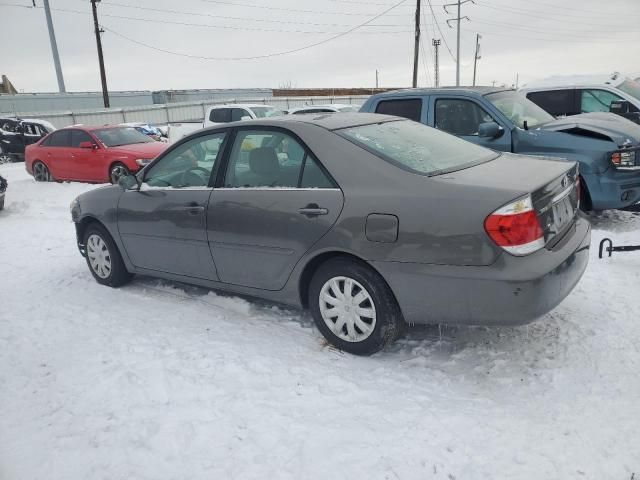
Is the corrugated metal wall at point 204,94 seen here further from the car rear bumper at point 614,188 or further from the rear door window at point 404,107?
the car rear bumper at point 614,188

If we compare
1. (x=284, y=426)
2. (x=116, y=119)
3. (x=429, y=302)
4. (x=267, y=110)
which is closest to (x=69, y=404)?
(x=284, y=426)

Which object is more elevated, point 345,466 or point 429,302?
point 429,302

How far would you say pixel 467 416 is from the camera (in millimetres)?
2777

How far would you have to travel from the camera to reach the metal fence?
2762 cm

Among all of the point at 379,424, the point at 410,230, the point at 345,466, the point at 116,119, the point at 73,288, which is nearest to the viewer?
the point at 345,466

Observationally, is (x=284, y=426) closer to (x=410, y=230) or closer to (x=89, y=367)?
(x=410, y=230)

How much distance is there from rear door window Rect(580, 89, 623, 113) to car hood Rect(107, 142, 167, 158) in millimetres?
8269

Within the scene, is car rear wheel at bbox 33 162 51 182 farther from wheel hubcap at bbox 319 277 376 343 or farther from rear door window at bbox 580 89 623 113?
rear door window at bbox 580 89 623 113

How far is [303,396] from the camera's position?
305 cm

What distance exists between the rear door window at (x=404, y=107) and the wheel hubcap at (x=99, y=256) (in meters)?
4.11

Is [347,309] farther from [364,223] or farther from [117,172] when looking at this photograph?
[117,172]

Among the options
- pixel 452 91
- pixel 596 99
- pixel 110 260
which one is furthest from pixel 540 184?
pixel 596 99

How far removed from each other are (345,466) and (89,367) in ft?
6.56

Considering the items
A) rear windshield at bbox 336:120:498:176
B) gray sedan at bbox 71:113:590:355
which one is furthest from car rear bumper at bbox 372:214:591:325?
rear windshield at bbox 336:120:498:176
